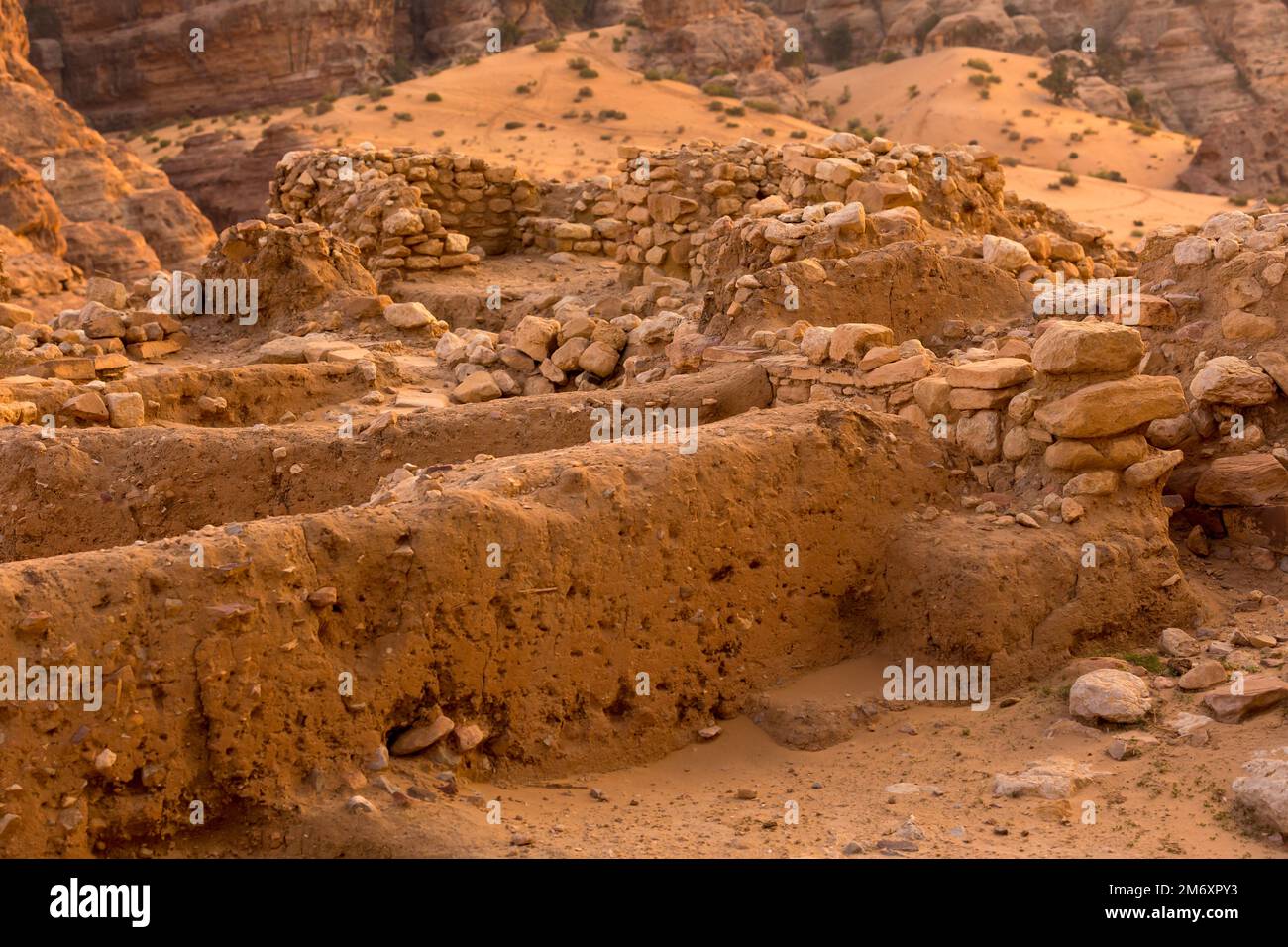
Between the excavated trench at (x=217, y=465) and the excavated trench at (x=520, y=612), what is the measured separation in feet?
4.73

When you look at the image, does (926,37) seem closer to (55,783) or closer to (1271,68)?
(1271,68)

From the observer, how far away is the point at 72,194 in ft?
81.8

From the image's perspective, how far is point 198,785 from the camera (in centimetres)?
473

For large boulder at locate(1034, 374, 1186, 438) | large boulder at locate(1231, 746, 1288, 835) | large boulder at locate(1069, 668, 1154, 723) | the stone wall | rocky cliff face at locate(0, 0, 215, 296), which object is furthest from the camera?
rocky cliff face at locate(0, 0, 215, 296)

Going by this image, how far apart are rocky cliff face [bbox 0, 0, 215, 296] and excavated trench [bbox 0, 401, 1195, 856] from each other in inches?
696

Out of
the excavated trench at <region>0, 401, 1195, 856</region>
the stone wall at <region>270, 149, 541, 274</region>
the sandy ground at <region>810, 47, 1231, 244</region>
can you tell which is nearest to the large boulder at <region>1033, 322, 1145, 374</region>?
the excavated trench at <region>0, 401, 1195, 856</region>

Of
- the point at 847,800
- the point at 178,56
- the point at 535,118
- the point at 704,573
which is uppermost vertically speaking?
the point at 178,56

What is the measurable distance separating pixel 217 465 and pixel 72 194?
64.2 feet

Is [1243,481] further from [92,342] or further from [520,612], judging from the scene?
[92,342]

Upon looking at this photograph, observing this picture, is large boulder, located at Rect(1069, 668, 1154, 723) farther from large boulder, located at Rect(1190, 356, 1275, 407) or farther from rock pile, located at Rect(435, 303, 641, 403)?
rock pile, located at Rect(435, 303, 641, 403)

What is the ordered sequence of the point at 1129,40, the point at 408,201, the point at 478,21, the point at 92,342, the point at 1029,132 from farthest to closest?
the point at 1129,40 < the point at 478,21 < the point at 1029,132 < the point at 408,201 < the point at 92,342

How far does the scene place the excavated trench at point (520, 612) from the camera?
464cm

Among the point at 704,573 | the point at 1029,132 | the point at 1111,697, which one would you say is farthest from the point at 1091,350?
the point at 1029,132

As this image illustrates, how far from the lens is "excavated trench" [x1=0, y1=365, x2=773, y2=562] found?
24.2 feet
